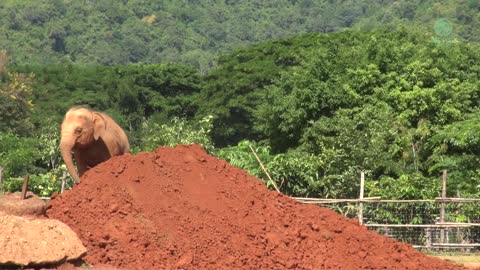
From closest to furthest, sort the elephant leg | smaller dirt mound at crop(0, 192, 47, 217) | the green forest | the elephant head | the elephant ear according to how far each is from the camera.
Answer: smaller dirt mound at crop(0, 192, 47, 217) → the elephant head → the elephant ear → the elephant leg → the green forest

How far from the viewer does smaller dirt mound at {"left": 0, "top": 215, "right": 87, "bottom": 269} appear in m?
11.4

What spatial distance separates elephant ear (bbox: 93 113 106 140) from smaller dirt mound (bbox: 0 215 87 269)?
456 centimetres

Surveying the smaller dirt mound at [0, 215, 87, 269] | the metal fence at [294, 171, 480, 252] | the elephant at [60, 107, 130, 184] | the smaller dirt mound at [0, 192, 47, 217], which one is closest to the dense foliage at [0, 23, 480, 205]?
the metal fence at [294, 171, 480, 252]

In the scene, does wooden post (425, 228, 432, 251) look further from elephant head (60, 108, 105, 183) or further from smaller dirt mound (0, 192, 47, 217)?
smaller dirt mound (0, 192, 47, 217)

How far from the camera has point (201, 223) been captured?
13773 mm

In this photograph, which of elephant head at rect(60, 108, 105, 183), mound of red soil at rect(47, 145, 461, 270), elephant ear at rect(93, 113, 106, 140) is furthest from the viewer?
elephant ear at rect(93, 113, 106, 140)

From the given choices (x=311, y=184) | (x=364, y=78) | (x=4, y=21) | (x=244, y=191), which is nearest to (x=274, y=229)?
(x=244, y=191)

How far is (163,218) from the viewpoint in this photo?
1362 centimetres

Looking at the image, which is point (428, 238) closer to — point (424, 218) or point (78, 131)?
point (424, 218)

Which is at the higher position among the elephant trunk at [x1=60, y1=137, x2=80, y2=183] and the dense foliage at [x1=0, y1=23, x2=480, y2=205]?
the elephant trunk at [x1=60, y1=137, x2=80, y2=183]

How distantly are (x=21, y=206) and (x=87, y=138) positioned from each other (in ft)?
13.5

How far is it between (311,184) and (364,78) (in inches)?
403

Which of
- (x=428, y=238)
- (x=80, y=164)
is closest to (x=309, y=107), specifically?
(x=428, y=238)

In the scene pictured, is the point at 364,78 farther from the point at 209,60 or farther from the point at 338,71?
the point at 209,60
